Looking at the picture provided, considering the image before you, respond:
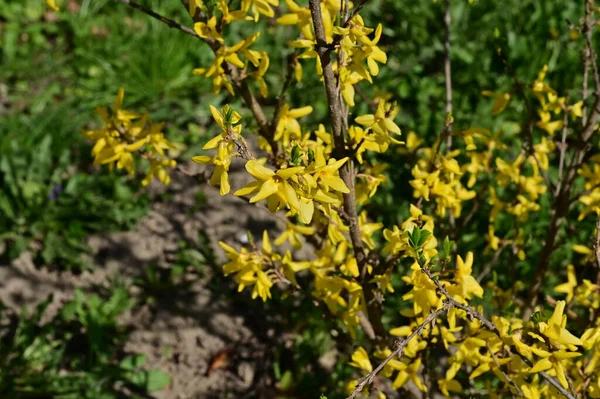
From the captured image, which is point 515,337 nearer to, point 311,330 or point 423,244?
point 423,244

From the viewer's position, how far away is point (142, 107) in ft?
15.4

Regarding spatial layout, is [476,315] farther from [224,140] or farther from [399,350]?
[224,140]

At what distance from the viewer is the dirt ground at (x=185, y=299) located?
3482 millimetres

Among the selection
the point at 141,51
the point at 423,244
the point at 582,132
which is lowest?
the point at 141,51

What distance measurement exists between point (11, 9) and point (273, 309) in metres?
3.46

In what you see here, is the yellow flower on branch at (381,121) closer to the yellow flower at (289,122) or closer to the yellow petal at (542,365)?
the yellow flower at (289,122)

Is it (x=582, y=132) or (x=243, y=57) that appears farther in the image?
(x=582, y=132)

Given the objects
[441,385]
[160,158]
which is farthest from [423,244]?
[160,158]

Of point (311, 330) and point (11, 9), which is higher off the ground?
point (11, 9)

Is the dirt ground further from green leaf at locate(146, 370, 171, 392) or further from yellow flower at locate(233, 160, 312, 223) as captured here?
yellow flower at locate(233, 160, 312, 223)

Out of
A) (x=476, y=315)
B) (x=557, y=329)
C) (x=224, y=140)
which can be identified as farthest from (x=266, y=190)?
(x=557, y=329)

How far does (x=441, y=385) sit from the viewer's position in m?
2.36

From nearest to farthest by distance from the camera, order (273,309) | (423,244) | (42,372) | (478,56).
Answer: (423,244) < (42,372) < (273,309) < (478,56)

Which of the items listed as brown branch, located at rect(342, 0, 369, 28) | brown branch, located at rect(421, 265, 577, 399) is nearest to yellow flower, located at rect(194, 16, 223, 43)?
brown branch, located at rect(342, 0, 369, 28)
